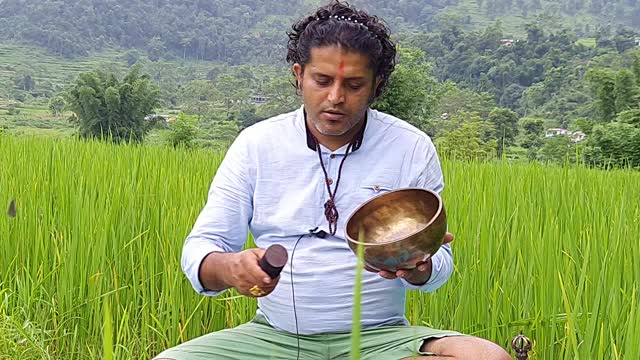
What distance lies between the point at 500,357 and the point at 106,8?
45457 mm

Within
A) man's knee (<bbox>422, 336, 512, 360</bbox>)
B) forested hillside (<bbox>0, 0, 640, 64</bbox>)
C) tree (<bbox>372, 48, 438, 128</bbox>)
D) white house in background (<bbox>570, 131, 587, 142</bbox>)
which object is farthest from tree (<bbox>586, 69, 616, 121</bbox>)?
man's knee (<bbox>422, 336, 512, 360</bbox>)

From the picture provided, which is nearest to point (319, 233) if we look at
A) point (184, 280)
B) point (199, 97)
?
point (184, 280)

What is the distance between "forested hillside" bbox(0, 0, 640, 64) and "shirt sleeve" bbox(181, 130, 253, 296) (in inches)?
1363

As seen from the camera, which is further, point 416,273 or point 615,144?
point 615,144

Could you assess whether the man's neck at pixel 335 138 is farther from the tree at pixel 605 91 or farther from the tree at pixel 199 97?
the tree at pixel 199 97

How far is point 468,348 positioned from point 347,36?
638 mm

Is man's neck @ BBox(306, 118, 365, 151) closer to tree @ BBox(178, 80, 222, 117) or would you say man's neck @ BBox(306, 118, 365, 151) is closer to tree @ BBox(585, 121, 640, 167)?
tree @ BBox(585, 121, 640, 167)

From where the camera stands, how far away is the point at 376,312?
62.6 inches

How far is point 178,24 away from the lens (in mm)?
45156

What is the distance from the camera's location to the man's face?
60.7 inches

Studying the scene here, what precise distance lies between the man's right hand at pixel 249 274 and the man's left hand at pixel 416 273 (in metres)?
0.19

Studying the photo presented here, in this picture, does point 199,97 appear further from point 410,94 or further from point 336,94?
point 336,94

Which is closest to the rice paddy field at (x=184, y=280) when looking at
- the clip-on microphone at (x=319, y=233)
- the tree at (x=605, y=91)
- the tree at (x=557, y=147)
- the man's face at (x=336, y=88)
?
the clip-on microphone at (x=319, y=233)

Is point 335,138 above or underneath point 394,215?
above
